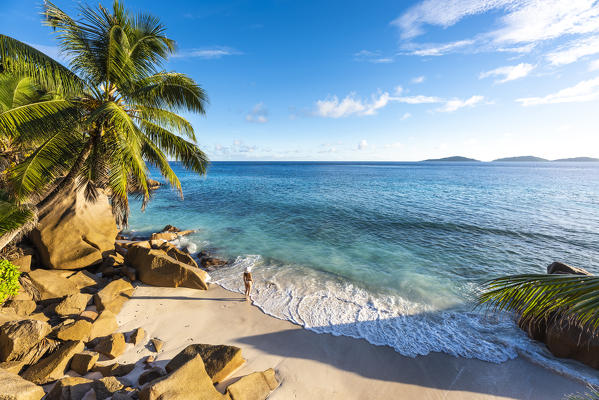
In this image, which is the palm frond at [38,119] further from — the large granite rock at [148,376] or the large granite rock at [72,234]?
the large granite rock at [148,376]

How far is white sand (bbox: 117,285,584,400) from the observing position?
18.6 ft

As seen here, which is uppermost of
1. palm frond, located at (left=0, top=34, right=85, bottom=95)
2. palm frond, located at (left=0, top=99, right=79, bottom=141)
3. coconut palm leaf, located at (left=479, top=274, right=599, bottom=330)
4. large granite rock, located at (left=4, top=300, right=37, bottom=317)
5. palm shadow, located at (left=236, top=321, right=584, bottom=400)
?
palm frond, located at (left=0, top=34, right=85, bottom=95)

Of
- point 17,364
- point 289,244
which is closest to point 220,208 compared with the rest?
point 289,244

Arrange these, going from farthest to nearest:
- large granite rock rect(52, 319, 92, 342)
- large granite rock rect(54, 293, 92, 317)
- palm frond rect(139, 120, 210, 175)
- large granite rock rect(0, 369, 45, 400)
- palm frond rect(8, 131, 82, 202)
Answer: palm frond rect(139, 120, 210, 175) → large granite rock rect(54, 293, 92, 317) → palm frond rect(8, 131, 82, 202) → large granite rock rect(52, 319, 92, 342) → large granite rock rect(0, 369, 45, 400)

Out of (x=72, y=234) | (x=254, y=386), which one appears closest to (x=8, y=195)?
(x=72, y=234)

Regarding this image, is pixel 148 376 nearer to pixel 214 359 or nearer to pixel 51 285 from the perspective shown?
pixel 214 359

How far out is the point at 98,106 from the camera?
26.1ft

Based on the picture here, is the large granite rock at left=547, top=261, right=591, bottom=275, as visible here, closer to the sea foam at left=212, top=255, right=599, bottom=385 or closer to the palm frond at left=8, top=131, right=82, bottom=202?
the sea foam at left=212, top=255, right=599, bottom=385

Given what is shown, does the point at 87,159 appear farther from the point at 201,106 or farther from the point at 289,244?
the point at 289,244

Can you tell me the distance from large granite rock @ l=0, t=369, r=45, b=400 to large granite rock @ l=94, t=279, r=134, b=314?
3.67 meters

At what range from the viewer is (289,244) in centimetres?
1558

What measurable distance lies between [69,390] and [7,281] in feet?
13.6

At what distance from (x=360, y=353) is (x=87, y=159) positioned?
34.9 ft

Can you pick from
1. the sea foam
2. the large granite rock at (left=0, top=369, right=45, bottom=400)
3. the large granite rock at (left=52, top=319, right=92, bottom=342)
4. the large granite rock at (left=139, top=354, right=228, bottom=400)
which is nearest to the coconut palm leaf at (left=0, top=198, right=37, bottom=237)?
the large granite rock at (left=52, top=319, right=92, bottom=342)
